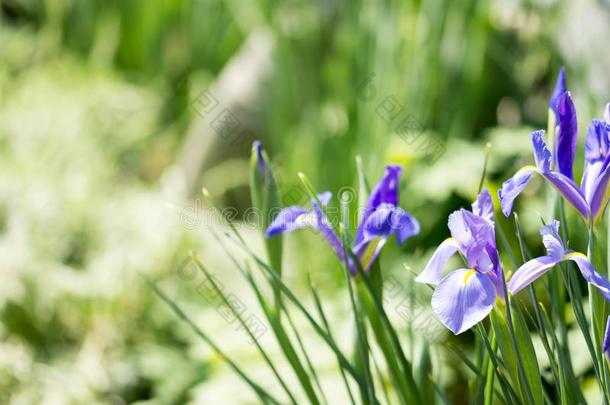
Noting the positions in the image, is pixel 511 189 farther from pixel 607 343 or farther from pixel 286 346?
pixel 286 346

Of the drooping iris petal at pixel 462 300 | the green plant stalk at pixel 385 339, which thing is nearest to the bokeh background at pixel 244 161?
the green plant stalk at pixel 385 339

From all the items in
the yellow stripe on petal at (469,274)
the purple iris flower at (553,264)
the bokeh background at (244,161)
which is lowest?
the purple iris flower at (553,264)

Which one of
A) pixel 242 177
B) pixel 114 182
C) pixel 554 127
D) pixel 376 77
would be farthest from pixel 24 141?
pixel 554 127

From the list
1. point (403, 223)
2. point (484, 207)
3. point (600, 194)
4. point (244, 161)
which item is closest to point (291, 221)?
point (403, 223)

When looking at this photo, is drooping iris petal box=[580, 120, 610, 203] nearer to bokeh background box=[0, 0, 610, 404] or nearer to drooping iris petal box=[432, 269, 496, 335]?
drooping iris petal box=[432, 269, 496, 335]

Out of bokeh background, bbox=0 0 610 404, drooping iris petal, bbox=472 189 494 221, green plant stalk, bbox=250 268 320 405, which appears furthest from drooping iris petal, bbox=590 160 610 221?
bokeh background, bbox=0 0 610 404

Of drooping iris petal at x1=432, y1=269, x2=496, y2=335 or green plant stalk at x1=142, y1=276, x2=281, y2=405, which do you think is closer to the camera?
drooping iris petal at x1=432, y1=269, x2=496, y2=335

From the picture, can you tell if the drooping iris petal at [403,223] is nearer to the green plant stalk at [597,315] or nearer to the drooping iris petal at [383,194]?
the drooping iris petal at [383,194]
